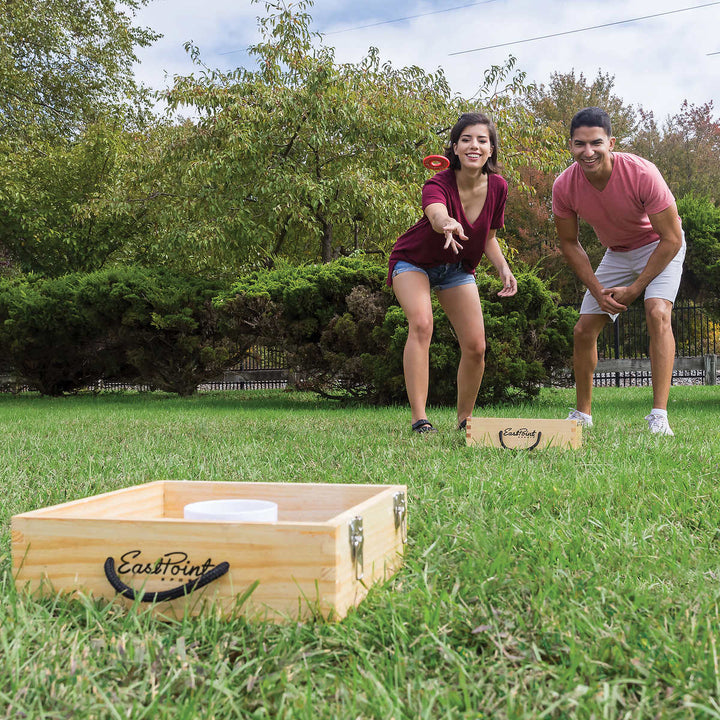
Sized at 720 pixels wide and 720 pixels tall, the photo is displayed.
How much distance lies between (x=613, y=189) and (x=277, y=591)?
379 centimetres

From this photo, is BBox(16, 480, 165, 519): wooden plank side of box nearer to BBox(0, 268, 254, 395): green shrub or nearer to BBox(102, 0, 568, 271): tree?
BBox(0, 268, 254, 395): green shrub

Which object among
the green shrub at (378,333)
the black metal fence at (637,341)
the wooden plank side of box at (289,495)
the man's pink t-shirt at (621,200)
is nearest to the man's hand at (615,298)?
the man's pink t-shirt at (621,200)

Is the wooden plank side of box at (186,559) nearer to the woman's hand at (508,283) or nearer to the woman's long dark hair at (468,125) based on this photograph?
the woman's hand at (508,283)

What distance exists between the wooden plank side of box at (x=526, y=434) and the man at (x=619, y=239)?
2.52 ft

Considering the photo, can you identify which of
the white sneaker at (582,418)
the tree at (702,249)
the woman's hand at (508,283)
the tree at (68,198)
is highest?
the tree at (68,198)

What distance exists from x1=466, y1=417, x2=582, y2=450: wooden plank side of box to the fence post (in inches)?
409

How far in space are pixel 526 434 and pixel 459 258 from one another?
132 centimetres

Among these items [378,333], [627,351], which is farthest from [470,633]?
[627,351]

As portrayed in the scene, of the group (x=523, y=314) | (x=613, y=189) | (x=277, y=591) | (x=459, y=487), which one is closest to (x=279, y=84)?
(x=523, y=314)

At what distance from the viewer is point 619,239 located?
15.3ft

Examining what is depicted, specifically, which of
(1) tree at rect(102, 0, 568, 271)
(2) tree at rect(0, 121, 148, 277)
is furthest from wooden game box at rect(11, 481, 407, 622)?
(2) tree at rect(0, 121, 148, 277)

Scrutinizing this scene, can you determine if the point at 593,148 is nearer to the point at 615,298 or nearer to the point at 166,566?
the point at 615,298

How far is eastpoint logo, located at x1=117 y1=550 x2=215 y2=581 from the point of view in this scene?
1389 millimetres

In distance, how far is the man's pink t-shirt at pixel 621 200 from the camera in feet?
14.0
